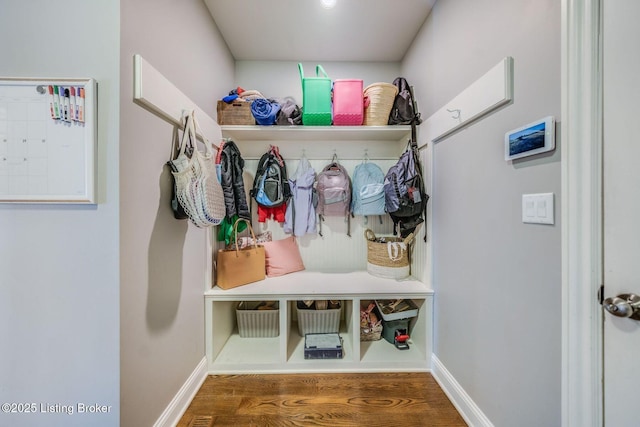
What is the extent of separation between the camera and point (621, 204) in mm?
689

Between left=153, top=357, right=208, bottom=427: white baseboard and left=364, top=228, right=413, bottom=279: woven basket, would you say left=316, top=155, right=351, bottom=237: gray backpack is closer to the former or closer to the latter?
left=364, top=228, right=413, bottom=279: woven basket

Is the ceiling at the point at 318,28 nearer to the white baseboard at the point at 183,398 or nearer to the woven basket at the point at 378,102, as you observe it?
the woven basket at the point at 378,102

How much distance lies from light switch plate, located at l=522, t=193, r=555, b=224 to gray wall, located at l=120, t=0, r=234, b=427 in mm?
1555

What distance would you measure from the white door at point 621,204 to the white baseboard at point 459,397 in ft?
1.92

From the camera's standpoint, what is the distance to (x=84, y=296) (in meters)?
0.90

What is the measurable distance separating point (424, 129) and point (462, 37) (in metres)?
0.55

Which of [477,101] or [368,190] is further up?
[477,101]

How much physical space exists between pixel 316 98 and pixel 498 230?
1423mm

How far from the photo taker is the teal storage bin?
1.74 m

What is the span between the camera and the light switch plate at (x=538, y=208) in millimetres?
827

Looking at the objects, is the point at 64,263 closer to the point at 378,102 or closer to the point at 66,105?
the point at 66,105

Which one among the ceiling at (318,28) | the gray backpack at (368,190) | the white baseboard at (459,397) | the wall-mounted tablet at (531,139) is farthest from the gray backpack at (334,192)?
the white baseboard at (459,397)

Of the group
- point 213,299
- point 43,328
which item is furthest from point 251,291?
point 43,328

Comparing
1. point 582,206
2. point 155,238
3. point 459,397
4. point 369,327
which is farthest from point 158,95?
point 459,397
